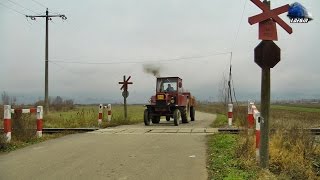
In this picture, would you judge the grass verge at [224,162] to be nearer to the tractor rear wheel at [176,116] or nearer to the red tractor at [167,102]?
the tractor rear wheel at [176,116]

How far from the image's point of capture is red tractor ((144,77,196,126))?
1068 inches

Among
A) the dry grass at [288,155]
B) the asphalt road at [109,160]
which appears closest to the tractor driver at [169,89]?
the asphalt road at [109,160]

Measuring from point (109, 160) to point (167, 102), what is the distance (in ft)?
52.8

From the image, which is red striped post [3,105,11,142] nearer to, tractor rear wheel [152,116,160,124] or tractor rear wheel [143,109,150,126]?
tractor rear wheel [143,109,150,126]

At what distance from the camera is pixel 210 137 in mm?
16812

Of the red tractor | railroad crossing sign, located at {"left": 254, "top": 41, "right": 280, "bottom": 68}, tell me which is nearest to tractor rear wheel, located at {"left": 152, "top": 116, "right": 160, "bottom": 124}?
the red tractor

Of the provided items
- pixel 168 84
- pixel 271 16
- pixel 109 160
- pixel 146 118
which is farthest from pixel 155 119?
pixel 271 16

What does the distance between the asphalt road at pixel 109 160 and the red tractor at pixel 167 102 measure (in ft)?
36.7

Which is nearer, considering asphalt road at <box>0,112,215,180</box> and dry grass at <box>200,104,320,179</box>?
asphalt road at <box>0,112,215,180</box>

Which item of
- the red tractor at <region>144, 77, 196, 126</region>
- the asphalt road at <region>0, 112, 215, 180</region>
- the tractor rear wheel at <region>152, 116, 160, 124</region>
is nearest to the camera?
the asphalt road at <region>0, 112, 215, 180</region>

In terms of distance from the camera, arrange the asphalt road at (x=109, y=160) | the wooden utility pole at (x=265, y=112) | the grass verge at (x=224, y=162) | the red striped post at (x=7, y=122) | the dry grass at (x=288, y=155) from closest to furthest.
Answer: the grass verge at (x=224, y=162), the asphalt road at (x=109, y=160), the wooden utility pole at (x=265, y=112), the dry grass at (x=288, y=155), the red striped post at (x=7, y=122)

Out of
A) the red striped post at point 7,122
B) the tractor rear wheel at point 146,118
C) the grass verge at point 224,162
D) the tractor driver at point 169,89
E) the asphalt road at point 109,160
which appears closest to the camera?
the grass verge at point 224,162

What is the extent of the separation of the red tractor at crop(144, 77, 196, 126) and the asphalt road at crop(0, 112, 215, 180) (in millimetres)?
11198

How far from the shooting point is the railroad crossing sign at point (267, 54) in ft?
31.5
